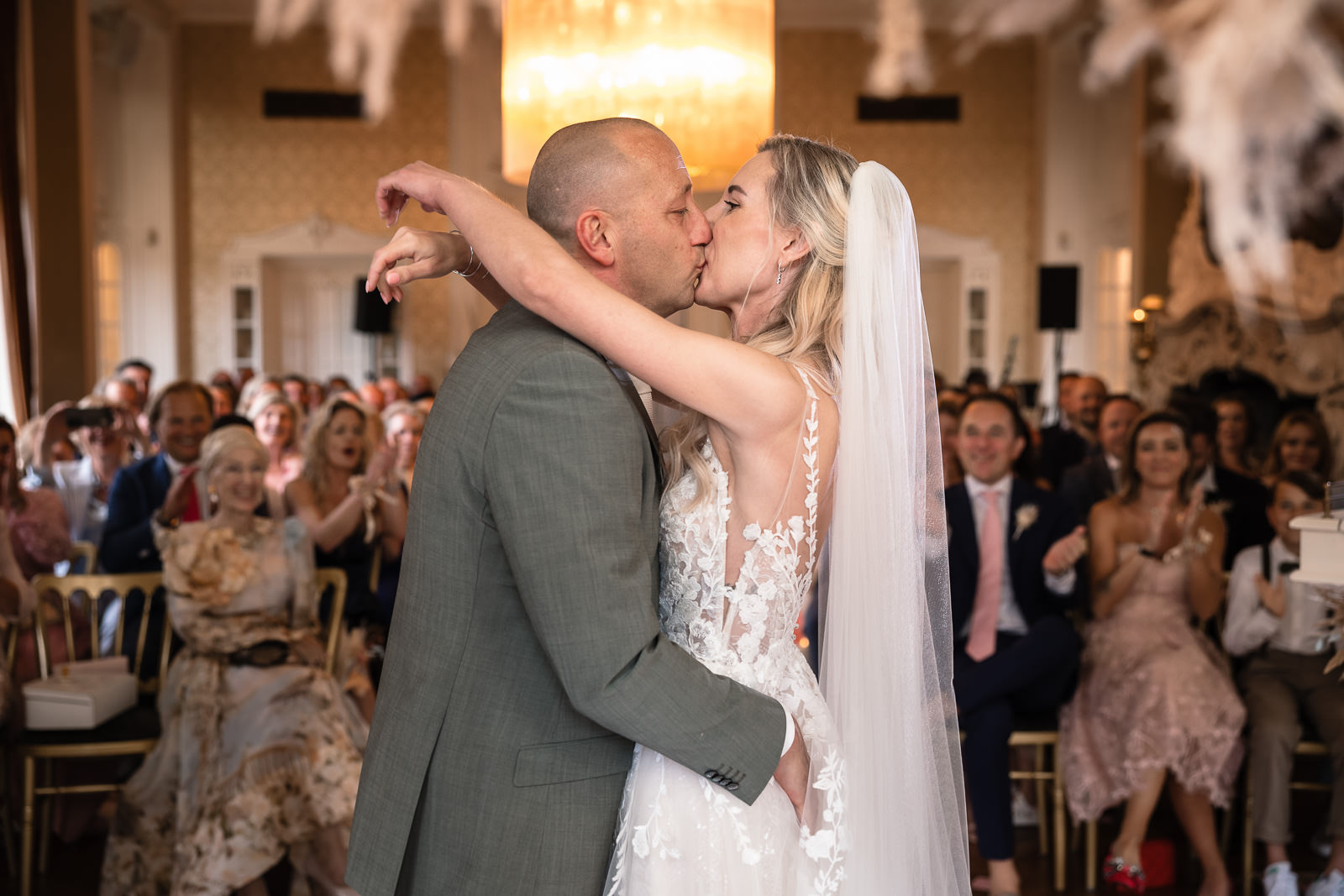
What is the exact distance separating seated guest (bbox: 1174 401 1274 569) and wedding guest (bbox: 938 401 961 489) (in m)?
0.96

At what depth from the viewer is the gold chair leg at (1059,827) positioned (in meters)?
4.06

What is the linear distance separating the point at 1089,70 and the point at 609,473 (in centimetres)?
1376

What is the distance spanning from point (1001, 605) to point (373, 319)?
11115mm

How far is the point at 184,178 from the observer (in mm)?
14672

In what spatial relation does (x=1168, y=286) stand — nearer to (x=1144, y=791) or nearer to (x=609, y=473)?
(x=1144, y=791)

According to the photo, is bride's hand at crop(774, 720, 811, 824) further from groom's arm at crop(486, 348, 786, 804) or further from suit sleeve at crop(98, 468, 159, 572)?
suit sleeve at crop(98, 468, 159, 572)

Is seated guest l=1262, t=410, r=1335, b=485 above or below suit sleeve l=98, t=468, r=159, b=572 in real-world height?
above

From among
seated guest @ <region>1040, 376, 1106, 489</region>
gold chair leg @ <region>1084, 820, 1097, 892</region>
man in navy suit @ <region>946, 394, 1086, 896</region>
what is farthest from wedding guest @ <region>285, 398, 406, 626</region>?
seated guest @ <region>1040, 376, 1106, 489</region>

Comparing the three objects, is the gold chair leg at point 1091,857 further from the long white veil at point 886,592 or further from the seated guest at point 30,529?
the seated guest at point 30,529

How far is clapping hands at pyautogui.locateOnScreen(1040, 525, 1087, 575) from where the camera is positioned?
414cm

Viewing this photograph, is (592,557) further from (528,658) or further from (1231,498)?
(1231,498)

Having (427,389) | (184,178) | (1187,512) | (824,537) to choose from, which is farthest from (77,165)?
(824,537)

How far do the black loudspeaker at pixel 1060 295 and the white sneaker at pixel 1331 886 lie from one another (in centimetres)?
736

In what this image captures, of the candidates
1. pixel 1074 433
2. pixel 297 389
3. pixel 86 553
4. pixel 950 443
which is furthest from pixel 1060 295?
pixel 86 553
